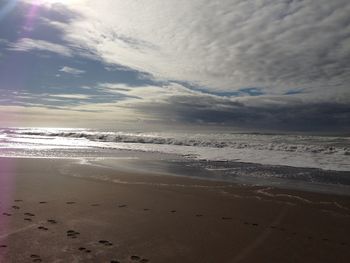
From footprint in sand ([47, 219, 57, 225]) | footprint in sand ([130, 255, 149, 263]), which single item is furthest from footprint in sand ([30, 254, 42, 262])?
footprint in sand ([47, 219, 57, 225])

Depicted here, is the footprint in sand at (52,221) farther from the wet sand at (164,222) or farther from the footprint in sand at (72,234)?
the footprint in sand at (72,234)

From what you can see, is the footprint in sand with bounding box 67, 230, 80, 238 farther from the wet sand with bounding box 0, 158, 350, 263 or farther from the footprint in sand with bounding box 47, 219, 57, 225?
the footprint in sand with bounding box 47, 219, 57, 225

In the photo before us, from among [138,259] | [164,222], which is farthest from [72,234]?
[164,222]

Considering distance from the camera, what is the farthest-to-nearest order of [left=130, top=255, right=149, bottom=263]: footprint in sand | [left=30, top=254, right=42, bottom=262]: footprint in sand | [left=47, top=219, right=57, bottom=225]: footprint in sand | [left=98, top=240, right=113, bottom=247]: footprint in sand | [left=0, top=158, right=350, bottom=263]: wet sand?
[left=47, top=219, right=57, bottom=225]: footprint in sand
[left=98, top=240, right=113, bottom=247]: footprint in sand
[left=0, top=158, right=350, bottom=263]: wet sand
[left=130, top=255, right=149, bottom=263]: footprint in sand
[left=30, top=254, right=42, bottom=262]: footprint in sand

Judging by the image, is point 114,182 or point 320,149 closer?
point 114,182

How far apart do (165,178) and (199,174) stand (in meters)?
1.85

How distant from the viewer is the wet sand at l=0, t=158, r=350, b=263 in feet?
17.1

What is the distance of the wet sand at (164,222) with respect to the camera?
5.22 metres

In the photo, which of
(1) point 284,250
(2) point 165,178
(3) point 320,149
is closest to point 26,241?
(1) point 284,250

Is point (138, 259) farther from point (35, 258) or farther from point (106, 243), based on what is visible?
point (35, 258)

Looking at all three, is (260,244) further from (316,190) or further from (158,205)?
(316,190)

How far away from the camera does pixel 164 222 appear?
6.96 m

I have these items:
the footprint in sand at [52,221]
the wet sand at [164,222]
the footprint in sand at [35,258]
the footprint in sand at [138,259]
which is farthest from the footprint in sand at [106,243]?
the footprint in sand at [52,221]

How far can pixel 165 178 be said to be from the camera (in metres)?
12.7
